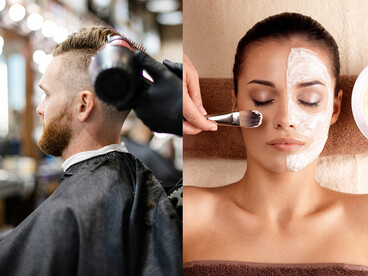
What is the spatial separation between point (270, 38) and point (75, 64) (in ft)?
2.47

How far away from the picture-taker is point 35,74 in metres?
1.11

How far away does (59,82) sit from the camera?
3.57 ft

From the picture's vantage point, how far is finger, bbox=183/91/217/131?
1.22 m

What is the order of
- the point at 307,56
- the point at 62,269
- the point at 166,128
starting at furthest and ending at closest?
the point at 307,56 < the point at 166,128 < the point at 62,269

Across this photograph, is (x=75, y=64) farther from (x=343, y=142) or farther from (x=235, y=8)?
(x=343, y=142)

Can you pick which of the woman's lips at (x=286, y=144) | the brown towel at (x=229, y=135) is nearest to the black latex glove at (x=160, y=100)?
the brown towel at (x=229, y=135)

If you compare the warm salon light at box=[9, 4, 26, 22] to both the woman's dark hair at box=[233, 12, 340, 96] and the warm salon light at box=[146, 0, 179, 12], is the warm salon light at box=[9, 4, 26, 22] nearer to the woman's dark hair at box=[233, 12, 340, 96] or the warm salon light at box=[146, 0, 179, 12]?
the warm salon light at box=[146, 0, 179, 12]

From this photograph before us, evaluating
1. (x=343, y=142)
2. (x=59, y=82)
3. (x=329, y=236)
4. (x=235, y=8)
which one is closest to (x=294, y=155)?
(x=343, y=142)

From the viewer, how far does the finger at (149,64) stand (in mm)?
1093

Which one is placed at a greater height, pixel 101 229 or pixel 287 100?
pixel 287 100

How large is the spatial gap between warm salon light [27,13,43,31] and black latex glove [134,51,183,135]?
13.5 inches

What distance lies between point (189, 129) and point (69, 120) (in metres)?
0.44

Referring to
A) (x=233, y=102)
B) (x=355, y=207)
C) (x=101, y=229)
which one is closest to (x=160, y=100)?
(x=233, y=102)

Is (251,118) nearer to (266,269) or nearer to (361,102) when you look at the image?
(361,102)
